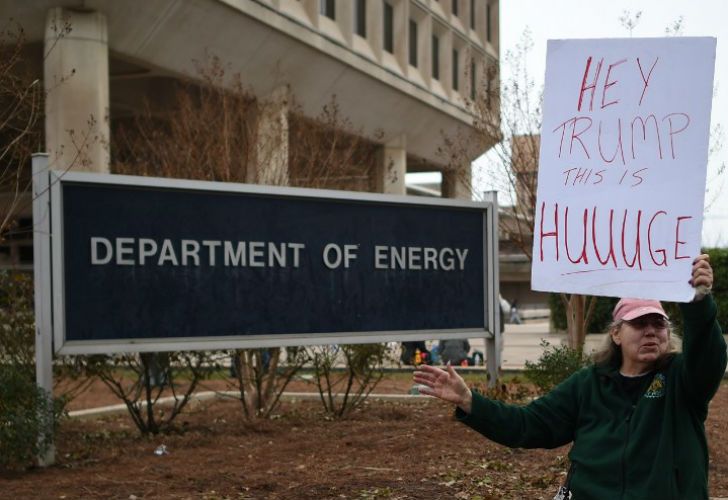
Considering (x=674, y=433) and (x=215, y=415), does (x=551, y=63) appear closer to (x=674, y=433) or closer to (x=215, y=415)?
(x=674, y=433)

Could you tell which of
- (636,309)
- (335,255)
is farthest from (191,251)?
(636,309)

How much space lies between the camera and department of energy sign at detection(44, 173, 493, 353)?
831 cm

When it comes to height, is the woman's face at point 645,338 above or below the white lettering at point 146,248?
below

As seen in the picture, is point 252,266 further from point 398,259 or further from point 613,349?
point 613,349

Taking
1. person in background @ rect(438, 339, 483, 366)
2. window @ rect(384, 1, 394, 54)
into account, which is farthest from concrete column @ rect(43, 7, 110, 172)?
window @ rect(384, 1, 394, 54)

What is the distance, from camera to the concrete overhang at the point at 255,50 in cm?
2272

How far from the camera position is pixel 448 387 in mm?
4098

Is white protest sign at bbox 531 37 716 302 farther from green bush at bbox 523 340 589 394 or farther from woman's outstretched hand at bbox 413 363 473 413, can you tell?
green bush at bbox 523 340 589 394

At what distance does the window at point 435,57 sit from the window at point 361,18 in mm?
6327

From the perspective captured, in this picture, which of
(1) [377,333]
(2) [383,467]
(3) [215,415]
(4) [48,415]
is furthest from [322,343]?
(3) [215,415]

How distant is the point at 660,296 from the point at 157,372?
749 cm

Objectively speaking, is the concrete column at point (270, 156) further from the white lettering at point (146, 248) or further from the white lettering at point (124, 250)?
the white lettering at point (124, 250)

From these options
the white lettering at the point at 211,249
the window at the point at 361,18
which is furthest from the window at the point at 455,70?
the white lettering at the point at 211,249

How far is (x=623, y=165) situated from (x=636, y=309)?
535mm
